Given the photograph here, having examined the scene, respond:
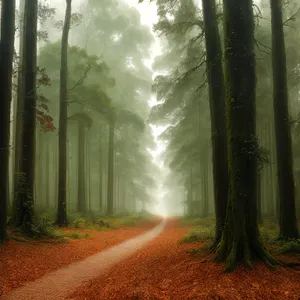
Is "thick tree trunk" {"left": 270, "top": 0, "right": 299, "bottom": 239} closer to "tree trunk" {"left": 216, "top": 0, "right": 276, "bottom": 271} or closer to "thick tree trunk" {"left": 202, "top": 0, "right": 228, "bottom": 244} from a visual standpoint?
"thick tree trunk" {"left": 202, "top": 0, "right": 228, "bottom": 244}

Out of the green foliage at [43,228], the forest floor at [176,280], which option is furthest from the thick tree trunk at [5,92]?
the green foliage at [43,228]

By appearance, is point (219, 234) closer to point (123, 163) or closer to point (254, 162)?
point (254, 162)

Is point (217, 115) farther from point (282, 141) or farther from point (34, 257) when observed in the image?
point (34, 257)

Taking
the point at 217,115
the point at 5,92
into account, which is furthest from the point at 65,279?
the point at 217,115

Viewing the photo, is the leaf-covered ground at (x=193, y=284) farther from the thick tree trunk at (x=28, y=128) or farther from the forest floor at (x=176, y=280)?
the thick tree trunk at (x=28, y=128)

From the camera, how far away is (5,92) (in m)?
8.38

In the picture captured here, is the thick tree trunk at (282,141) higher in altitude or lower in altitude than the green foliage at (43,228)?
higher

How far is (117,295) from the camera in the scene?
4.80 metres

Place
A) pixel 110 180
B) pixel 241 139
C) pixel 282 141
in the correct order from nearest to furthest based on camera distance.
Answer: pixel 241 139
pixel 282 141
pixel 110 180

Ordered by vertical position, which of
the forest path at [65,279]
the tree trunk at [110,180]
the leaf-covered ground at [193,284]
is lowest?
the forest path at [65,279]

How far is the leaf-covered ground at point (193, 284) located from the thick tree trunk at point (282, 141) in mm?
3334

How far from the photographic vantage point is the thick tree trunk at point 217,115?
785 cm

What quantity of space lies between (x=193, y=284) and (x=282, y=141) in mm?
5971

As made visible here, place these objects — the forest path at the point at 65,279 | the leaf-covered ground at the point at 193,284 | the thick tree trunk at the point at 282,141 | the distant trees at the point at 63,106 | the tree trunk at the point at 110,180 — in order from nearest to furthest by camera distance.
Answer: the leaf-covered ground at the point at 193,284, the forest path at the point at 65,279, the thick tree trunk at the point at 282,141, the distant trees at the point at 63,106, the tree trunk at the point at 110,180
